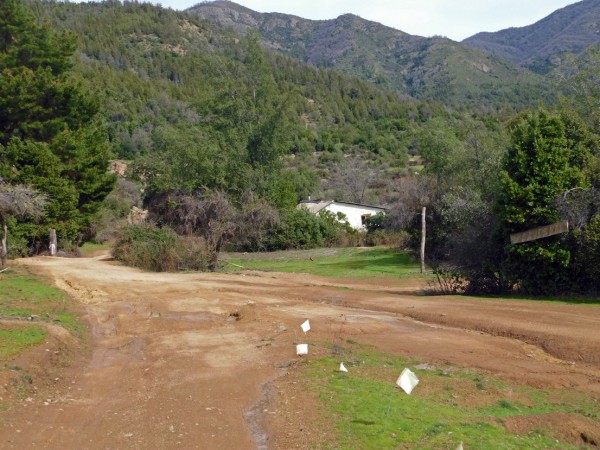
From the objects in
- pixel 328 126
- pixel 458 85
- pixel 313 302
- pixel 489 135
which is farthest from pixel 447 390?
pixel 458 85

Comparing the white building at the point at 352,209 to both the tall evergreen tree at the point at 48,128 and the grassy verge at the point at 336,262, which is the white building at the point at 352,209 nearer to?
the grassy verge at the point at 336,262

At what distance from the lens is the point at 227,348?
49.1 ft

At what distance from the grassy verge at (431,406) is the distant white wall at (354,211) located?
49.8 metres

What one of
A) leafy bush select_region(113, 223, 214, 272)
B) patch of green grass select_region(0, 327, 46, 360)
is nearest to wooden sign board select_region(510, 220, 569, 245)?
patch of green grass select_region(0, 327, 46, 360)

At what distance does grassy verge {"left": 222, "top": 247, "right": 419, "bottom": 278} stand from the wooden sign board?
9.76 meters

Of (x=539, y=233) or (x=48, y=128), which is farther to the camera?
(x=48, y=128)

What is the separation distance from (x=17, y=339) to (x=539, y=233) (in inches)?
649

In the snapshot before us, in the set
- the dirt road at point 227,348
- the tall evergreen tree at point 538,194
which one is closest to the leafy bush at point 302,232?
the dirt road at point 227,348

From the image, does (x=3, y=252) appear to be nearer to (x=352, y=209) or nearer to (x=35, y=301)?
(x=35, y=301)

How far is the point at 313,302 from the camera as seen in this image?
2273 centimetres

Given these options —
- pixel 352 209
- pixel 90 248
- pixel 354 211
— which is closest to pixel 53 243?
pixel 90 248

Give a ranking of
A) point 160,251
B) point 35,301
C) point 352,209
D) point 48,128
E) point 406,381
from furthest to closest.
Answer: point 352,209 < point 48,128 < point 160,251 < point 35,301 < point 406,381

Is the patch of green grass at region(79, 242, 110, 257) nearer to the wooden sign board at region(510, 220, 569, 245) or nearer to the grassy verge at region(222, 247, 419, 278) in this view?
the grassy verge at region(222, 247, 419, 278)

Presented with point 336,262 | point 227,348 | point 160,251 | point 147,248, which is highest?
point 147,248
